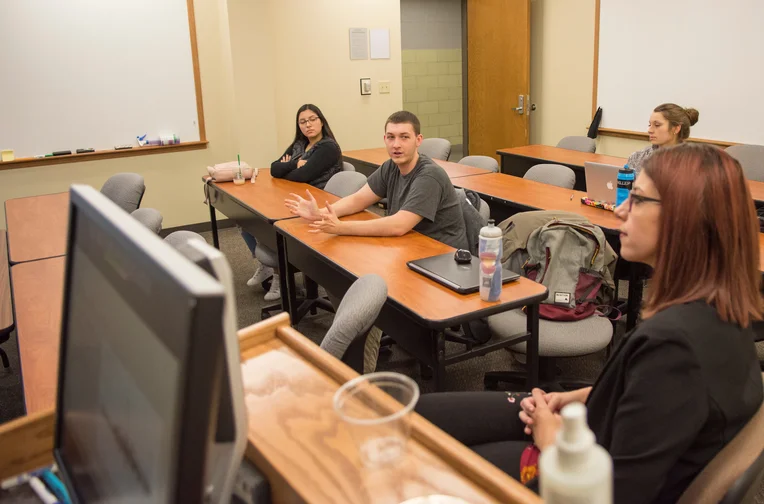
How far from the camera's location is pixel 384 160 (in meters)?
5.19

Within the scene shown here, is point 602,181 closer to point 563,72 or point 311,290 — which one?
point 311,290

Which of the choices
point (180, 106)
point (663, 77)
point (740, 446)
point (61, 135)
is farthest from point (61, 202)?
point (663, 77)

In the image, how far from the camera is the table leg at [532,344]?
222 cm

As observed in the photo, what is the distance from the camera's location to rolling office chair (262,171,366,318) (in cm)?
364

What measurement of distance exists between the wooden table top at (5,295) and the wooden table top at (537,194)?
2.43 meters

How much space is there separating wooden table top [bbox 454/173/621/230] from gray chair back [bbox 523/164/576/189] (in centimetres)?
9

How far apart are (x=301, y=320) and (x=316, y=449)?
9.33ft

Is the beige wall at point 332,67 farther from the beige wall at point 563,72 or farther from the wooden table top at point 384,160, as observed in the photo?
the beige wall at point 563,72

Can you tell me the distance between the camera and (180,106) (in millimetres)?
5488

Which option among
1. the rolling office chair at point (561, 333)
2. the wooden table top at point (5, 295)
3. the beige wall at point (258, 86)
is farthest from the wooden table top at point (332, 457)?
the beige wall at point (258, 86)

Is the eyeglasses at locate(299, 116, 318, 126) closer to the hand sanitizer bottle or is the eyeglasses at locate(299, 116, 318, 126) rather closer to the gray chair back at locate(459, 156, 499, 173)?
the gray chair back at locate(459, 156, 499, 173)

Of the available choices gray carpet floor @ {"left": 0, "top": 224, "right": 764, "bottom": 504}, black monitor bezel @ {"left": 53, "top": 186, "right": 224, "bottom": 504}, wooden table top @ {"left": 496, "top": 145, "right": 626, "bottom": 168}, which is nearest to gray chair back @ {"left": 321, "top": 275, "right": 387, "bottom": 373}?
black monitor bezel @ {"left": 53, "top": 186, "right": 224, "bottom": 504}

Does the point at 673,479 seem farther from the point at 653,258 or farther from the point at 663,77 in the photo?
the point at 663,77

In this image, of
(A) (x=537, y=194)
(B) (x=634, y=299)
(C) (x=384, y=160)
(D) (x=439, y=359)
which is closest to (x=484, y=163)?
(C) (x=384, y=160)
